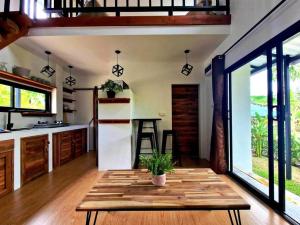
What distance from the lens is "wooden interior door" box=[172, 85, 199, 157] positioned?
558 centimetres

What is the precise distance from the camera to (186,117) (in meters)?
5.63

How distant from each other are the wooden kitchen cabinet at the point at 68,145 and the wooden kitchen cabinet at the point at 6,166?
1.31 m

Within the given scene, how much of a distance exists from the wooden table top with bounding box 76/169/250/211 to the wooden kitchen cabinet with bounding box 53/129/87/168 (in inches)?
106

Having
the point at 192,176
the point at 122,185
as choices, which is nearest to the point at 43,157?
the point at 122,185

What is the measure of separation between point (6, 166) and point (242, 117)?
3868 millimetres

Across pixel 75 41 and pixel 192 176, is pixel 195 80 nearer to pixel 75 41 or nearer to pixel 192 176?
pixel 75 41

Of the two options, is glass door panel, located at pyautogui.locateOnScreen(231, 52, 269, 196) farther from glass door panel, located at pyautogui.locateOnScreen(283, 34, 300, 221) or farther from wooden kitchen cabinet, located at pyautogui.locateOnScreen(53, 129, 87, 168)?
wooden kitchen cabinet, located at pyautogui.locateOnScreen(53, 129, 87, 168)

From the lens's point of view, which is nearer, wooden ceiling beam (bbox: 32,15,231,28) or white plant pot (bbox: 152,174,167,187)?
white plant pot (bbox: 152,174,167,187)

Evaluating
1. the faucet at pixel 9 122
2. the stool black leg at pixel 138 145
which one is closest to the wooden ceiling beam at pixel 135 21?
the faucet at pixel 9 122

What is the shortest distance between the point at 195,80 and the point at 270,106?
3.01 meters

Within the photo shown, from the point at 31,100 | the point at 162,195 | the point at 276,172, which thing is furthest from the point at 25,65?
the point at 276,172

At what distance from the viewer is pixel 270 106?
2561 mm

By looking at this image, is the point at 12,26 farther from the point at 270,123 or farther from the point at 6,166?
the point at 270,123

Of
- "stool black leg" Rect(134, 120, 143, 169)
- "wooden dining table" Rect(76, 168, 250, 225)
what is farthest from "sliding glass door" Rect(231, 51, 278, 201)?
"wooden dining table" Rect(76, 168, 250, 225)
